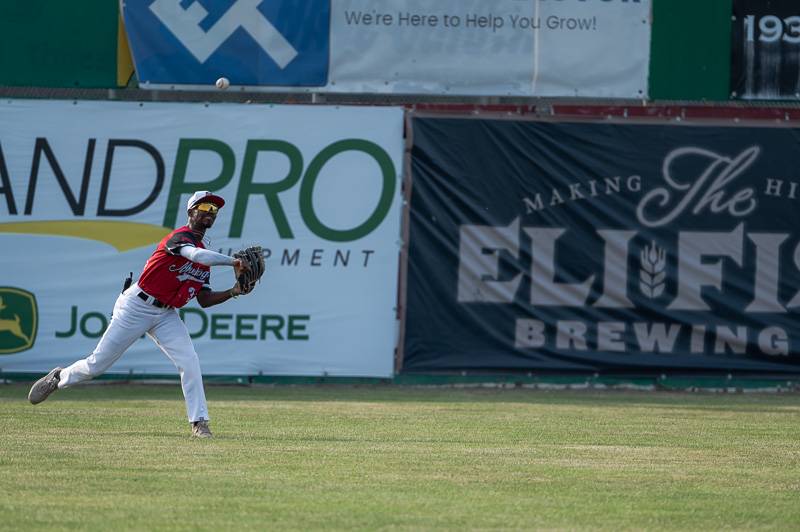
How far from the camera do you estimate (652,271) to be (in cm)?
1691

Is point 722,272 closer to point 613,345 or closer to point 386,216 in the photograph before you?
point 613,345

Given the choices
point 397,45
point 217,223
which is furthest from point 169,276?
point 397,45

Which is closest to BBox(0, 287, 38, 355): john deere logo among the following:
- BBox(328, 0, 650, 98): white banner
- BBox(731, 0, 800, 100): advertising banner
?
BBox(328, 0, 650, 98): white banner

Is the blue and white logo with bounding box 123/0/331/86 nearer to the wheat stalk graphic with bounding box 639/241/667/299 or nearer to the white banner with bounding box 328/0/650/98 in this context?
the white banner with bounding box 328/0/650/98

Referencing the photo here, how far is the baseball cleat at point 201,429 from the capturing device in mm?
11070

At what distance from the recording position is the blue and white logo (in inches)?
648

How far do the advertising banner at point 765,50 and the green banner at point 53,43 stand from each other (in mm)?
7453

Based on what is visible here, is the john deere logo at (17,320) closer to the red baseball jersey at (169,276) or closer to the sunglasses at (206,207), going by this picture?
the red baseball jersey at (169,276)

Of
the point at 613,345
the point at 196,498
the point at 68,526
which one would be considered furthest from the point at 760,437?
the point at 68,526

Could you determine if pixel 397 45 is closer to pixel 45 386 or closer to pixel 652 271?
pixel 652 271

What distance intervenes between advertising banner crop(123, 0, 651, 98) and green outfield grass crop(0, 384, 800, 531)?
3875mm

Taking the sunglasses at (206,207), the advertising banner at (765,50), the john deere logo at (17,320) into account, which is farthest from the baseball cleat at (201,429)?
the advertising banner at (765,50)

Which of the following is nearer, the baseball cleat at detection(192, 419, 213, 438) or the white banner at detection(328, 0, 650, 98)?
the baseball cleat at detection(192, 419, 213, 438)

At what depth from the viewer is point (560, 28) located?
16750 millimetres
